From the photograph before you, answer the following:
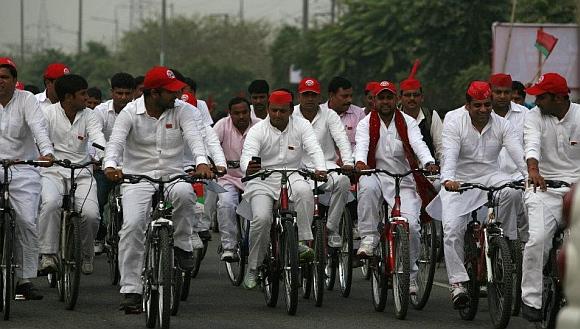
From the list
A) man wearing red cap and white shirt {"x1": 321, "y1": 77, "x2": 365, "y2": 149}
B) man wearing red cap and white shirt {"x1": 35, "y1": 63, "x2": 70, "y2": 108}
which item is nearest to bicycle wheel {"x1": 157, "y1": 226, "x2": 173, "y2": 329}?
man wearing red cap and white shirt {"x1": 35, "y1": 63, "x2": 70, "y2": 108}

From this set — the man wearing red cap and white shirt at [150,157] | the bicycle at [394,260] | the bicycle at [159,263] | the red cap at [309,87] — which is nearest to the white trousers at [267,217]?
the bicycle at [394,260]

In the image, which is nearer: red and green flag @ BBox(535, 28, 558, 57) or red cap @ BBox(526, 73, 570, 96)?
red cap @ BBox(526, 73, 570, 96)

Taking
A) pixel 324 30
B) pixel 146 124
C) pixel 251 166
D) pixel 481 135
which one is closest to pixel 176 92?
pixel 146 124

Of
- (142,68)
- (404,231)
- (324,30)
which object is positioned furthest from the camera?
(142,68)

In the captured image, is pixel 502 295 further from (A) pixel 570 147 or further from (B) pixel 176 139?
(B) pixel 176 139

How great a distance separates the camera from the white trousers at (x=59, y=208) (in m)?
13.4

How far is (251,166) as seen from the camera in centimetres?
1343

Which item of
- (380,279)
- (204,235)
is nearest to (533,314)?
(380,279)

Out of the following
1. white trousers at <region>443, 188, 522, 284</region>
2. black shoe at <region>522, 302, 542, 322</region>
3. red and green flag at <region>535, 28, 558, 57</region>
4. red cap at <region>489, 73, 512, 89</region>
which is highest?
red and green flag at <region>535, 28, 558, 57</region>

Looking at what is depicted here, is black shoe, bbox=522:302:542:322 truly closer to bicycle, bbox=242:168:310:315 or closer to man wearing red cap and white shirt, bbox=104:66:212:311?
bicycle, bbox=242:168:310:315

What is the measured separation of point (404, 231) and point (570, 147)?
5.32 ft

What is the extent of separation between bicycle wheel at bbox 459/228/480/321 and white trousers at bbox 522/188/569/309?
100 cm

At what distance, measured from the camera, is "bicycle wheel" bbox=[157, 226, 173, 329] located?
37.1 feet

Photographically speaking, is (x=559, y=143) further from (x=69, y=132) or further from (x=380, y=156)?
(x=69, y=132)
